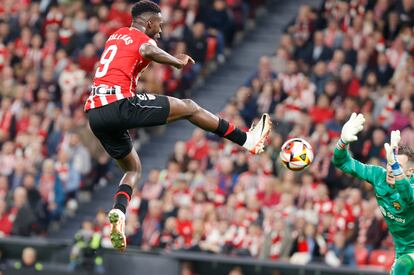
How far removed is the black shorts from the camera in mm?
12219

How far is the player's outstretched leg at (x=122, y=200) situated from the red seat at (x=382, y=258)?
211 inches

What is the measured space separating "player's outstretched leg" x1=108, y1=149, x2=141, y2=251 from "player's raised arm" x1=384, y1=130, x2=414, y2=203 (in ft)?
8.96

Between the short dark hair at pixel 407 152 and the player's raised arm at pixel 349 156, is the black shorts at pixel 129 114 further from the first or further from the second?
the short dark hair at pixel 407 152

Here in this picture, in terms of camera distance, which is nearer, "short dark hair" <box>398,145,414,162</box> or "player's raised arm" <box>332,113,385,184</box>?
"short dark hair" <box>398,145,414,162</box>

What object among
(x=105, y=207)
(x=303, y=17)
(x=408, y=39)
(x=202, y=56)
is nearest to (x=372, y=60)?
(x=408, y=39)

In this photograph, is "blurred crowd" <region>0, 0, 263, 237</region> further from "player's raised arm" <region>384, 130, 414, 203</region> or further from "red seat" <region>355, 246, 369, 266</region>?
"player's raised arm" <region>384, 130, 414, 203</region>

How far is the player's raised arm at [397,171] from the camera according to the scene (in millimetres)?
11641

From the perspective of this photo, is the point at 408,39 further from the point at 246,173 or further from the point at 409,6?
the point at 246,173

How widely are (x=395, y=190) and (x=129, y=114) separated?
275cm

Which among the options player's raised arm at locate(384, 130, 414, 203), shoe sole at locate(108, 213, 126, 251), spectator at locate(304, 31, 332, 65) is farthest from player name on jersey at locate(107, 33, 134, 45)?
spectator at locate(304, 31, 332, 65)

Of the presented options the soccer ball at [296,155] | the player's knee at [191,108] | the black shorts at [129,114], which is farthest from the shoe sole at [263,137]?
the black shorts at [129,114]

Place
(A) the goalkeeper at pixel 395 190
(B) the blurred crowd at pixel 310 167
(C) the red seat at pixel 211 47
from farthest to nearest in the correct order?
(C) the red seat at pixel 211 47 → (B) the blurred crowd at pixel 310 167 → (A) the goalkeeper at pixel 395 190

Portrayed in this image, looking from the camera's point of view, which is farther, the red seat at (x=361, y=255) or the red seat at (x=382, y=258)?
the red seat at (x=361, y=255)

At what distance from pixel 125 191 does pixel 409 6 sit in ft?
31.0
